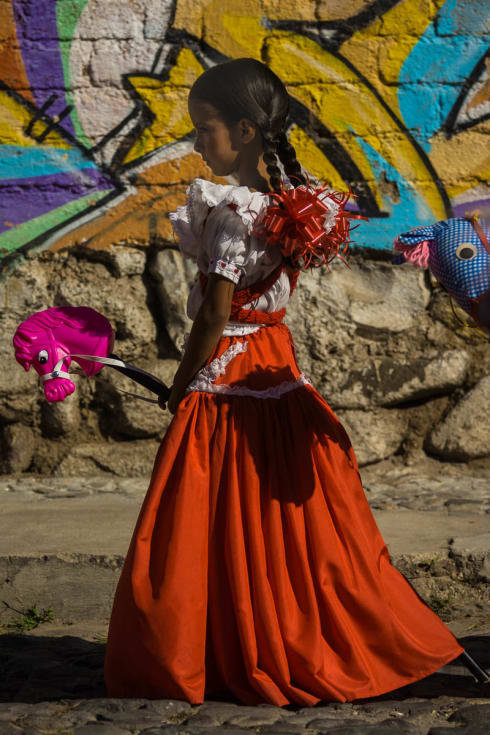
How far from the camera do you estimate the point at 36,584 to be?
3279mm

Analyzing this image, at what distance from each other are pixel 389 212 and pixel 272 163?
250 cm

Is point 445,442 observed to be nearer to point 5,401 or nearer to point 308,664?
point 5,401

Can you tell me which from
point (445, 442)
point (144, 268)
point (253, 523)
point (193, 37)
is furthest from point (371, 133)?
point (253, 523)

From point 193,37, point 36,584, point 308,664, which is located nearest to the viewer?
point 308,664

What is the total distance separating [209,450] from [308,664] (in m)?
0.58

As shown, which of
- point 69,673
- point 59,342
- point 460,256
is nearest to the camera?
point 460,256

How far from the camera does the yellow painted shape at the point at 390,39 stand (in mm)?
4719

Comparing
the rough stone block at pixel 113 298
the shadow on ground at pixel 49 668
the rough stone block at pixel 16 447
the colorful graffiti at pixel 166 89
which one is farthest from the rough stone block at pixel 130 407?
the shadow on ground at pixel 49 668

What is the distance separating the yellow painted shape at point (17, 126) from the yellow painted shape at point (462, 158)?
1949 mm

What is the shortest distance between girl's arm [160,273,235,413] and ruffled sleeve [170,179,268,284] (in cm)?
3

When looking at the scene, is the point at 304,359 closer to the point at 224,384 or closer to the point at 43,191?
the point at 43,191

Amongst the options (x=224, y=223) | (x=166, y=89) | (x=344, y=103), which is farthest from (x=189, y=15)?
→ (x=224, y=223)

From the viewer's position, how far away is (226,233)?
7.47ft

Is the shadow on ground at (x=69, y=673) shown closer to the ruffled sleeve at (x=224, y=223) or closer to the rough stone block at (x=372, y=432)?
the ruffled sleeve at (x=224, y=223)
